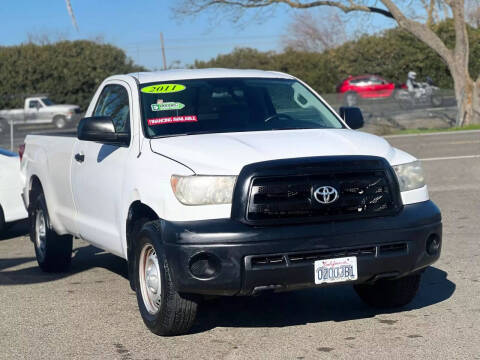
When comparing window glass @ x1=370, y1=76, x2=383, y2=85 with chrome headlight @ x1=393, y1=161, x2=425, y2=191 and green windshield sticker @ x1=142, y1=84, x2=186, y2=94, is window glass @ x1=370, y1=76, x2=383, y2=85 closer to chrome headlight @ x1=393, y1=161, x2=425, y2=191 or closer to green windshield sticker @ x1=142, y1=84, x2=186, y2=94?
green windshield sticker @ x1=142, y1=84, x2=186, y2=94

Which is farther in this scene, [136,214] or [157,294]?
[136,214]

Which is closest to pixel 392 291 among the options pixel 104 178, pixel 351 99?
pixel 104 178

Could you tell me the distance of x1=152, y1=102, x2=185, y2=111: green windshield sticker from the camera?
6.77 meters

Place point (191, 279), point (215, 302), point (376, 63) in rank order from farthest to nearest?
point (376, 63)
point (215, 302)
point (191, 279)

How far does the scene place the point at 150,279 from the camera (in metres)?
6.02

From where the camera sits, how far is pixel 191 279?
5.42 metres

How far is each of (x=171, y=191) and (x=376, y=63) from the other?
162 ft

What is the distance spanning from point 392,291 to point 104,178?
239 cm

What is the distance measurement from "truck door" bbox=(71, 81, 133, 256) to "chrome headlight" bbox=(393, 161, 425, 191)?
200cm

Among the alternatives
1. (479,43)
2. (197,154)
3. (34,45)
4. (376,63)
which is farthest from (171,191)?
(34,45)

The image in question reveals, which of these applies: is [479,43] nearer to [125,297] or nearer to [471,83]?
[471,83]

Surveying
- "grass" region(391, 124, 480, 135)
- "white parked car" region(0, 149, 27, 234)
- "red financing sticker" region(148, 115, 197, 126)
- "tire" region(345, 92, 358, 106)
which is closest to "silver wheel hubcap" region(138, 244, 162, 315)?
"red financing sticker" region(148, 115, 197, 126)

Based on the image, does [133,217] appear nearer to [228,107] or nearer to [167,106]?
[167,106]

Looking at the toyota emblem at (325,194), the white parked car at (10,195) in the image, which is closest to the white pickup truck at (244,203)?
the toyota emblem at (325,194)
